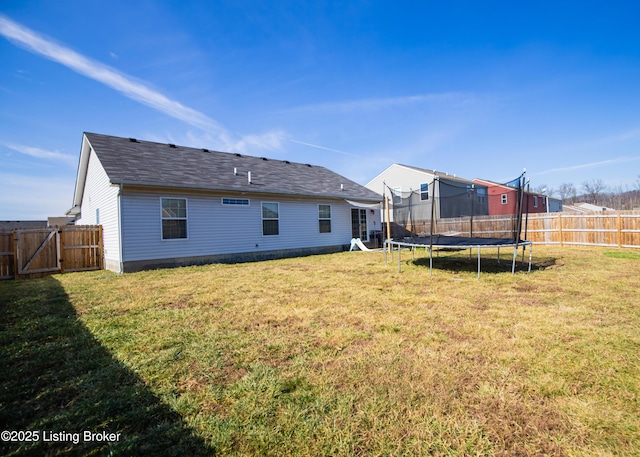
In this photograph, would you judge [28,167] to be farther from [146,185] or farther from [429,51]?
[429,51]

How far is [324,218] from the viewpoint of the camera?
13.0m

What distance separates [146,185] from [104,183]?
2631 mm

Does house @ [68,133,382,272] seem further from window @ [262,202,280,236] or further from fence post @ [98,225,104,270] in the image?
fence post @ [98,225,104,270]

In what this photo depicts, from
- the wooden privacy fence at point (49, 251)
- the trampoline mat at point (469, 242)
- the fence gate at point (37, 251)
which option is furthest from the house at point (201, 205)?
the trampoline mat at point (469, 242)

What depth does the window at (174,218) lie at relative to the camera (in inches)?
354

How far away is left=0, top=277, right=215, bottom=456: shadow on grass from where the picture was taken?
161 centimetres

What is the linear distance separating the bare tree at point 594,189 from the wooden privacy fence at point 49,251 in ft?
237

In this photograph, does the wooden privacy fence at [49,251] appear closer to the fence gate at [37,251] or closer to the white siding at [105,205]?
the fence gate at [37,251]

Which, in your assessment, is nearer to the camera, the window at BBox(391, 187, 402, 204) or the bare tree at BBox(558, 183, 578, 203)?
the window at BBox(391, 187, 402, 204)

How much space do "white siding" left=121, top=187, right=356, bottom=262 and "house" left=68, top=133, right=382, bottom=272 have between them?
0.03 meters

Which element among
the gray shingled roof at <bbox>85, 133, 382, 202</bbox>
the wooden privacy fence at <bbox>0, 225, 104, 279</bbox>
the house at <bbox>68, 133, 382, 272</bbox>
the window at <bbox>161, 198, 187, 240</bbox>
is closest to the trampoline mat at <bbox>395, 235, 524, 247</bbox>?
the house at <bbox>68, 133, 382, 272</bbox>

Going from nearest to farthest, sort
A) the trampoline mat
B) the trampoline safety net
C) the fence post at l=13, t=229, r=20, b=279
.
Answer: the trampoline mat < the trampoline safety net < the fence post at l=13, t=229, r=20, b=279

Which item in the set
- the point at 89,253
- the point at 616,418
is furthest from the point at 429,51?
the point at 89,253

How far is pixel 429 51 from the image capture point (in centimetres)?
1070
